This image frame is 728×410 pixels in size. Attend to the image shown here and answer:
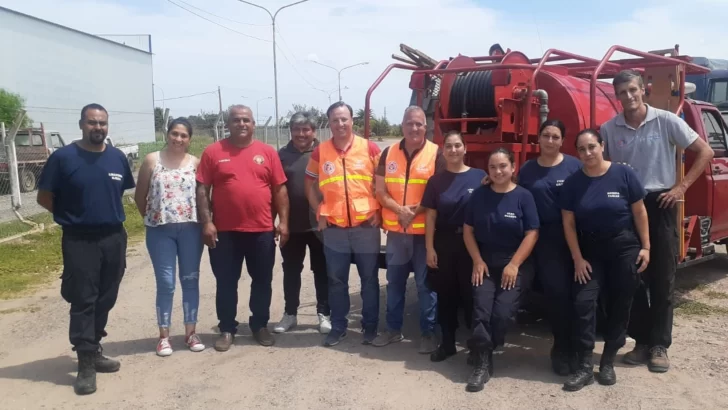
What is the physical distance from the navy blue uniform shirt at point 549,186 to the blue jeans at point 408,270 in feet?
2.99

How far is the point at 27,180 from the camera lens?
1576cm

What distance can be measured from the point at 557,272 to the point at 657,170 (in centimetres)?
101

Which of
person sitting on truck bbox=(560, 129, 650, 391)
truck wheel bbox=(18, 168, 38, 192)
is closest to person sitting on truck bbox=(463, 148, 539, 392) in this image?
person sitting on truck bbox=(560, 129, 650, 391)

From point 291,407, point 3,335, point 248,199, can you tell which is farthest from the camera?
point 3,335

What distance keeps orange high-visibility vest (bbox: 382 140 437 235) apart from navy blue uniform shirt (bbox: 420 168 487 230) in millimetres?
136

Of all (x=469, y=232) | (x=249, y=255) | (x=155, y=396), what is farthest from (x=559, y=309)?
(x=155, y=396)

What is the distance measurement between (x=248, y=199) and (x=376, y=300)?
1297mm

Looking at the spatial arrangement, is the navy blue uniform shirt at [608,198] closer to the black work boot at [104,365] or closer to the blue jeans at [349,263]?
the blue jeans at [349,263]

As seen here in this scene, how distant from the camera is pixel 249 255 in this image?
520 cm

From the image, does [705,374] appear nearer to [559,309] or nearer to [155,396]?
[559,309]

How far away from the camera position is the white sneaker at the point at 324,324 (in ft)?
18.1

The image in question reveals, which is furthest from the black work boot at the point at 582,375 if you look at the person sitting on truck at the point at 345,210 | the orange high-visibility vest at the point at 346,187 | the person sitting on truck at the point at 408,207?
the orange high-visibility vest at the point at 346,187

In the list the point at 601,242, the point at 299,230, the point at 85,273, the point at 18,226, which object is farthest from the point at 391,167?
the point at 18,226

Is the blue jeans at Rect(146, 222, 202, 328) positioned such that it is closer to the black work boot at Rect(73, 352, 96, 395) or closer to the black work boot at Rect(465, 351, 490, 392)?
the black work boot at Rect(73, 352, 96, 395)
